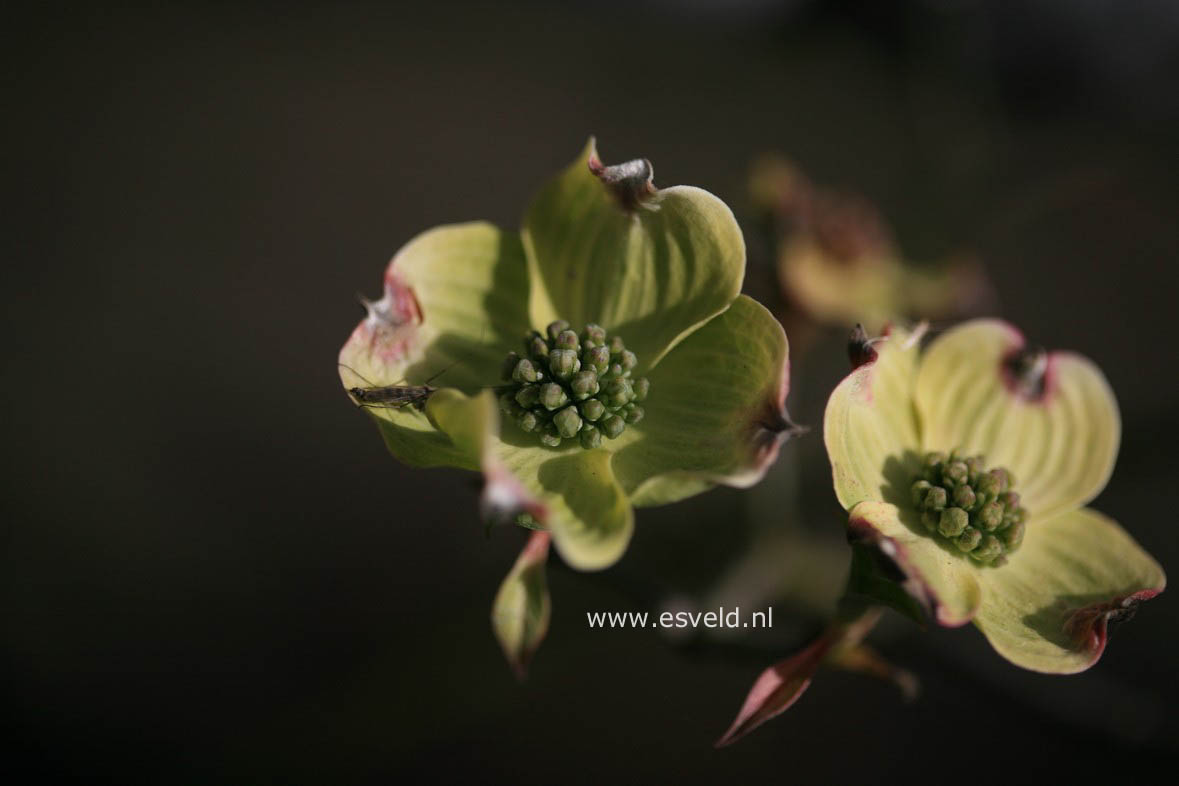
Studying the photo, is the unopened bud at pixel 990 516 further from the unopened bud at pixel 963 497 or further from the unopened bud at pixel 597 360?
the unopened bud at pixel 597 360

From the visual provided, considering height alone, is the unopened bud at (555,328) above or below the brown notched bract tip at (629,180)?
below

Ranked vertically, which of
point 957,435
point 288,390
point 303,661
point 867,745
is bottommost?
point 867,745

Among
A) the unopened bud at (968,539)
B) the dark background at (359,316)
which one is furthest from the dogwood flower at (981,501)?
the dark background at (359,316)

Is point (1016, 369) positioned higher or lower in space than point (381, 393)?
lower

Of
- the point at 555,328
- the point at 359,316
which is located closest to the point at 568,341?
the point at 555,328

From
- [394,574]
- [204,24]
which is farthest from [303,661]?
[204,24]

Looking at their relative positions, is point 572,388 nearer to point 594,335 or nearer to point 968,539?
point 594,335

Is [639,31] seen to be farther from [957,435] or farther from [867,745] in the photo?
[957,435]

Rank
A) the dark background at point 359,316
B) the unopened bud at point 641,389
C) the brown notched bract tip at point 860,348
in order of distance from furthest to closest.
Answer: the dark background at point 359,316
the unopened bud at point 641,389
the brown notched bract tip at point 860,348
